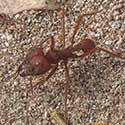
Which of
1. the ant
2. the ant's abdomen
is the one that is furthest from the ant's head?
the ant's abdomen

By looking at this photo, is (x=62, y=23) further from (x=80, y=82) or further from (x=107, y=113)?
(x=107, y=113)

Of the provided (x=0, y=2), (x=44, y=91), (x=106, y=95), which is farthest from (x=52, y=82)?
(x=0, y=2)

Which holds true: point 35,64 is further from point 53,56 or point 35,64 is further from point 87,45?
point 87,45

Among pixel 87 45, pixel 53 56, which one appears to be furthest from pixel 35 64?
pixel 87 45

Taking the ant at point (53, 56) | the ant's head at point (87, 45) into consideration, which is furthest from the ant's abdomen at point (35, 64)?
the ant's head at point (87, 45)

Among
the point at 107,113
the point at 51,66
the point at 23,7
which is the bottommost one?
the point at 107,113

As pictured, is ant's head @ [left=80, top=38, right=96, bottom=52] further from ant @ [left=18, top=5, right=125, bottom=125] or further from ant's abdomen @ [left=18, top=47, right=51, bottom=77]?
ant's abdomen @ [left=18, top=47, right=51, bottom=77]
